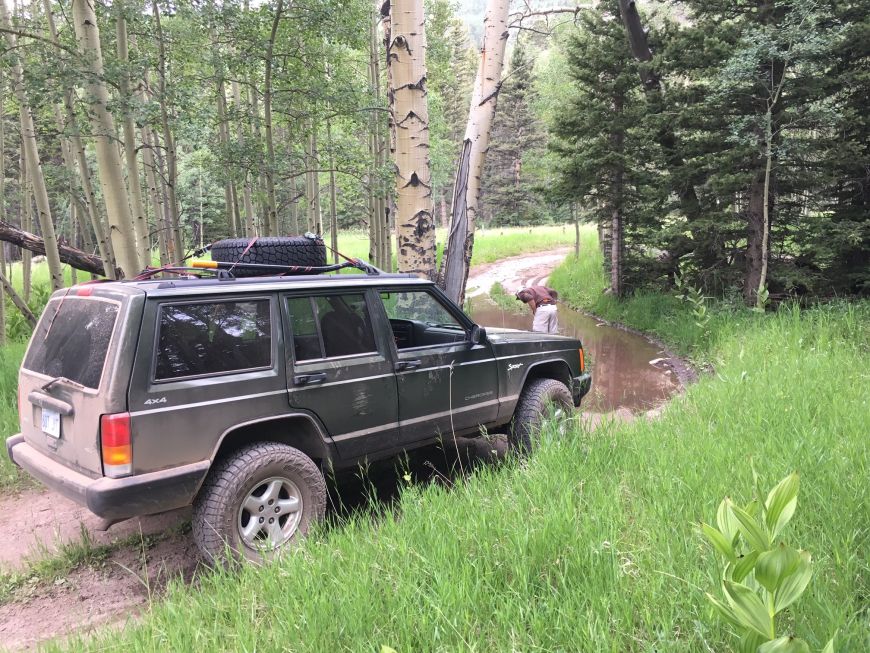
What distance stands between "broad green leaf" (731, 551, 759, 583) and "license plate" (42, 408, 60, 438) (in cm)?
356

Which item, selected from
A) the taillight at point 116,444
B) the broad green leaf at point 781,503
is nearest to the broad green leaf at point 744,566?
the broad green leaf at point 781,503

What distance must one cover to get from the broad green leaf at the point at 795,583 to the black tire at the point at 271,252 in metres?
3.65

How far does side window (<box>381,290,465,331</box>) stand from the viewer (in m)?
4.77

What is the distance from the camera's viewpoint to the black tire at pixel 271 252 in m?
4.22

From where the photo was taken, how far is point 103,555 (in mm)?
3795

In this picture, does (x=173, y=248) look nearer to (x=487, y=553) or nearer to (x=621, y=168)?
(x=621, y=168)

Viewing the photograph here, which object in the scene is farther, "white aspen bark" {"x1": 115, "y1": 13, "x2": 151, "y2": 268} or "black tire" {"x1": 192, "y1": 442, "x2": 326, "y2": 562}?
"white aspen bark" {"x1": 115, "y1": 13, "x2": 151, "y2": 268}

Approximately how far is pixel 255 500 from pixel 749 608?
2786 mm

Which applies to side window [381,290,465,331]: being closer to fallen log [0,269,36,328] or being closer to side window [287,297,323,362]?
side window [287,297,323,362]

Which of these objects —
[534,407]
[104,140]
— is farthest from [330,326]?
[104,140]

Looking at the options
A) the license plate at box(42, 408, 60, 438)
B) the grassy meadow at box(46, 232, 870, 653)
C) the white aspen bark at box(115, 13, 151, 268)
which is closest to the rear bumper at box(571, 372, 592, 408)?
the grassy meadow at box(46, 232, 870, 653)

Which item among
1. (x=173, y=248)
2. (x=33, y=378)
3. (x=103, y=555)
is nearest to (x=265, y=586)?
(x=103, y=555)

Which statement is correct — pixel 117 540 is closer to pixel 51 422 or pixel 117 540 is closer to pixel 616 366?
pixel 51 422

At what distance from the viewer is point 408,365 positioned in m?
4.24
